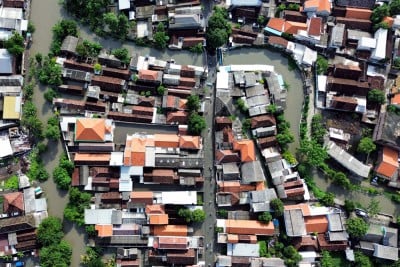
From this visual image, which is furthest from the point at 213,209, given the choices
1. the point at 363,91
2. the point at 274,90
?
the point at 363,91

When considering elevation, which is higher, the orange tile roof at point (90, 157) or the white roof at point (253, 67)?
the white roof at point (253, 67)

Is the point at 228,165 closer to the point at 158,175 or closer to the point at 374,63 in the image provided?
the point at 158,175

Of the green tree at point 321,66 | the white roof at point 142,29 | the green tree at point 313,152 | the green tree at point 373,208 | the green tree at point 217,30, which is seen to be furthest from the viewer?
the green tree at point 321,66

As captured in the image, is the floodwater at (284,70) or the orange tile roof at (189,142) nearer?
the orange tile roof at (189,142)

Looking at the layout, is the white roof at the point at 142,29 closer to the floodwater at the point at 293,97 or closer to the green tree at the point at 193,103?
the green tree at the point at 193,103

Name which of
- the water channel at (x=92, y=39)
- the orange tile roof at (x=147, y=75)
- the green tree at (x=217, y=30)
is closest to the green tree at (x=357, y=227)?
the water channel at (x=92, y=39)
